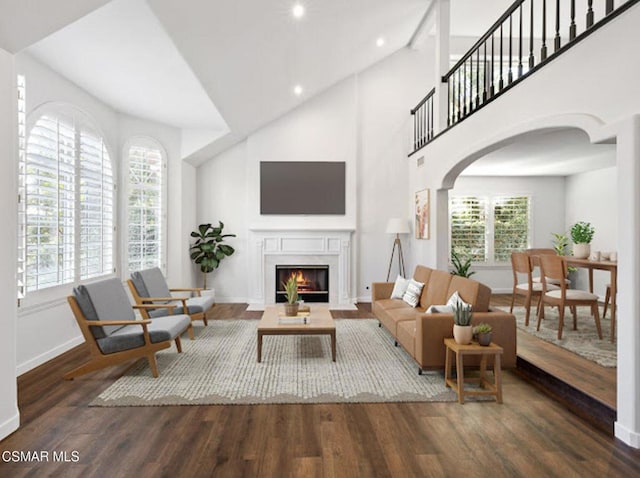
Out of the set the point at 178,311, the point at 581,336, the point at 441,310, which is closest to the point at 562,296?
the point at 581,336

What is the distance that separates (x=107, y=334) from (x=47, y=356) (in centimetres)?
122

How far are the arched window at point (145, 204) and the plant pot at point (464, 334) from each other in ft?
16.8

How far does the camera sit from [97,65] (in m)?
4.34

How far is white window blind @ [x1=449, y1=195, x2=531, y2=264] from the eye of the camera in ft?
28.3

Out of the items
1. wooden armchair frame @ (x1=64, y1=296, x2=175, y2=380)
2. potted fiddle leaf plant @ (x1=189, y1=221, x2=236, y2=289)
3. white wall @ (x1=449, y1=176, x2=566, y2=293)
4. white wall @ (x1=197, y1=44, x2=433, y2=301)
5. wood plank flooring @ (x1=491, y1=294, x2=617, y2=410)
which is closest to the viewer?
wood plank flooring @ (x1=491, y1=294, x2=617, y2=410)

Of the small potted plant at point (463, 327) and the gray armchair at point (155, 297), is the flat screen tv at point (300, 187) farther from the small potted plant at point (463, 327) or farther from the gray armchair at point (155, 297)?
the small potted plant at point (463, 327)

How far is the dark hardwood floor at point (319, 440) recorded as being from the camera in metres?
2.32

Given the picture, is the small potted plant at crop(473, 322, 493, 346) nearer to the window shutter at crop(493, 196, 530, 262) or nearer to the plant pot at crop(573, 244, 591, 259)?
the plant pot at crop(573, 244, 591, 259)

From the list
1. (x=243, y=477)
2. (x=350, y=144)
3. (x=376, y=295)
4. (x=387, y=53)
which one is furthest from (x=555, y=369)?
(x=387, y=53)

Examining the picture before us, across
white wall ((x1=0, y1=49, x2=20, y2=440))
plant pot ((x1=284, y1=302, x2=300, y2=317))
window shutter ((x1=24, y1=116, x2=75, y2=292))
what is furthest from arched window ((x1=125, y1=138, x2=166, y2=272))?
white wall ((x1=0, y1=49, x2=20, y2=440))

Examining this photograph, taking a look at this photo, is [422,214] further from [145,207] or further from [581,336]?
[145,207]

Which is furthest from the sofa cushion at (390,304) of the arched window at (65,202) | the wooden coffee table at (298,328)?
the arched window at (65,202)
